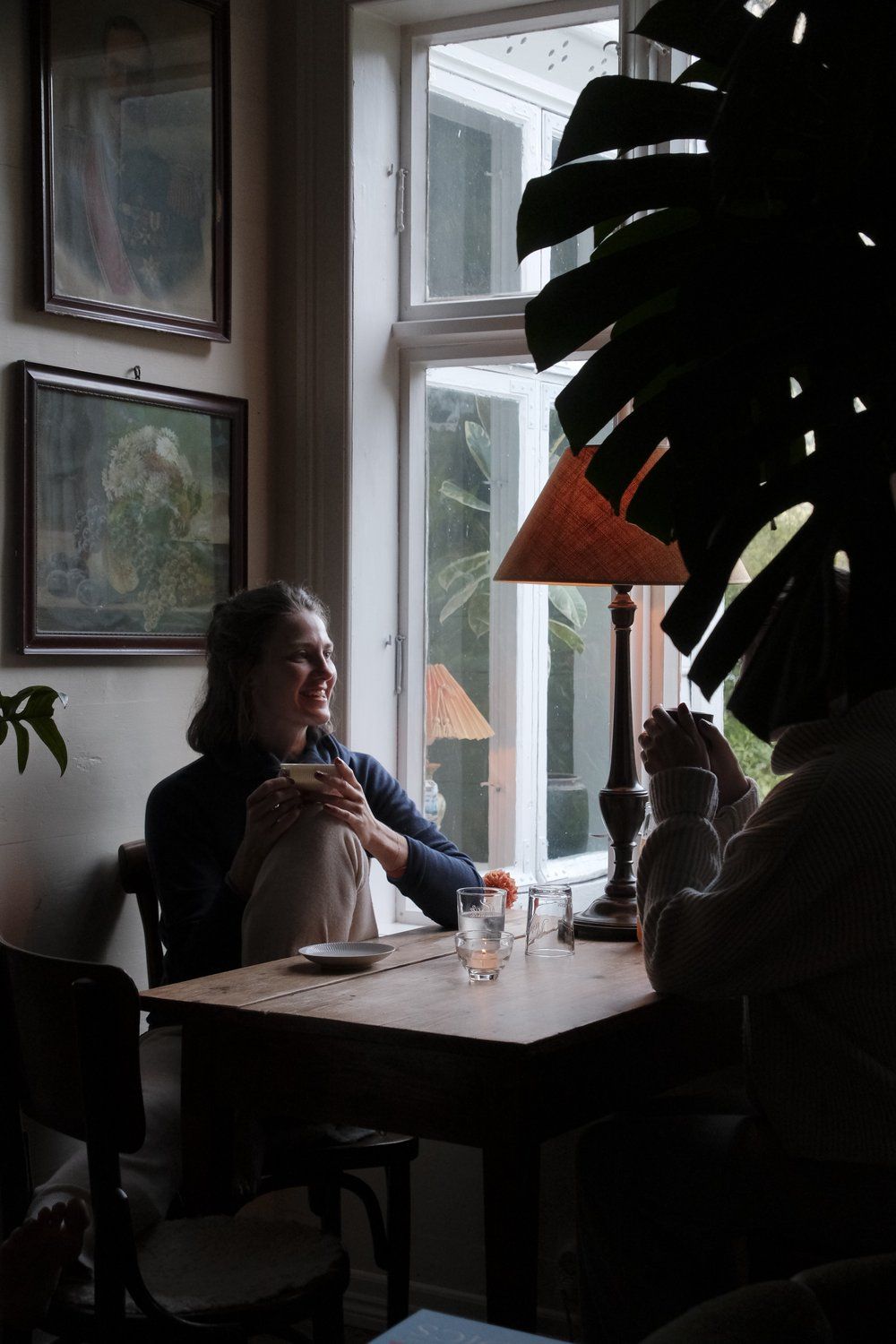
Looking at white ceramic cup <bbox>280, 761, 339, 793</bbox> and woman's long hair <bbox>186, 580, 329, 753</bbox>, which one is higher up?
woman's long hair <bbox>186, 580, 329, 753</bbox>

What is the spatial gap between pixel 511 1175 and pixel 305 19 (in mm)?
2585

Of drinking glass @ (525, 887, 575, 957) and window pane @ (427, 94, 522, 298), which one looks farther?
window pane @ (427, 94, 522, 298)

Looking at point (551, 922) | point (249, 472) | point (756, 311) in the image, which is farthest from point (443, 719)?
point (756, 311)

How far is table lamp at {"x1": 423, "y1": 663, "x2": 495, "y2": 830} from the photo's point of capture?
11.0 ft

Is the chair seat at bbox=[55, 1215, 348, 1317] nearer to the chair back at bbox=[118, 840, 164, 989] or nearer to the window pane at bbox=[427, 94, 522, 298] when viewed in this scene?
the chair back at bbox=[118, 840, 164, 989]

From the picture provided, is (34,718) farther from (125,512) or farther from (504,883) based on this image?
(504,883)

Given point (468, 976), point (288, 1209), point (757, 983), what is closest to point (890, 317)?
point (757, 983)

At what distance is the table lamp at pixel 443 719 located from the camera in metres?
3.35

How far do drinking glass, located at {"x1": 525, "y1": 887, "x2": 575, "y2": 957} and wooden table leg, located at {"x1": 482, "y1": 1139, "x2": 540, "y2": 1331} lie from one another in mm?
587

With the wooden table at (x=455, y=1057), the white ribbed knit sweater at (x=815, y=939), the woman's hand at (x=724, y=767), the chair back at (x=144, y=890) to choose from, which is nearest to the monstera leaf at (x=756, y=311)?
the white ribbed knit sweater at (x=815, y=939)

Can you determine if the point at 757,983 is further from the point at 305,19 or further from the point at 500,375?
the point at 305,19

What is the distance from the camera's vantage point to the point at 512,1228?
177 cm

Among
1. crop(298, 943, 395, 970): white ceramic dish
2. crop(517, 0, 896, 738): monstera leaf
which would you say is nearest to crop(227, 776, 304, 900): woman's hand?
crop(298, 943, 395, 970): white ceramic dish

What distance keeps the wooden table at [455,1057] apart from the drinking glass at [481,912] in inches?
3.0
